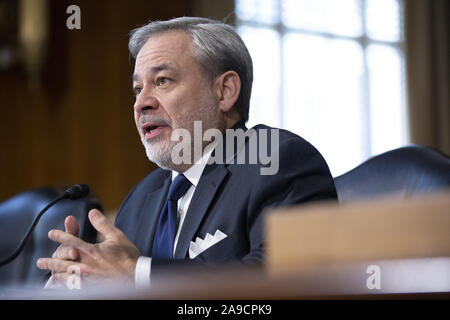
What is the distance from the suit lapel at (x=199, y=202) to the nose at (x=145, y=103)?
6.1 inches

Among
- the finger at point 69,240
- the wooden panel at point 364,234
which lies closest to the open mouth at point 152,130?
the finger at point 69,240

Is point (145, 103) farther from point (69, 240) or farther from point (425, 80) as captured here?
point (425, 80)

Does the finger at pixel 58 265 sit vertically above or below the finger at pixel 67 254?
below

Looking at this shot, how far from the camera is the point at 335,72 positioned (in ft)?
12.4

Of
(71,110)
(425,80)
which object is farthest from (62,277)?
(425,80)

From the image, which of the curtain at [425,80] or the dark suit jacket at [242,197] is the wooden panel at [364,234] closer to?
the dark suit jacket at [242,197]

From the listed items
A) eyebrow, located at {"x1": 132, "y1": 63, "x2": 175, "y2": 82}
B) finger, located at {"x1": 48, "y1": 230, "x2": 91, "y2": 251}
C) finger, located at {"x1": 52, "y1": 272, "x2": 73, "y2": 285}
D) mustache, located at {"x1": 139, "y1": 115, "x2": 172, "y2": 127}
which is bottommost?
finger, located at {"x1": 52, "y1": 272, "x2": 73, "y2": 285}

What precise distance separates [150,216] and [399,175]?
50cm

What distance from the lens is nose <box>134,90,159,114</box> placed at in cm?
109

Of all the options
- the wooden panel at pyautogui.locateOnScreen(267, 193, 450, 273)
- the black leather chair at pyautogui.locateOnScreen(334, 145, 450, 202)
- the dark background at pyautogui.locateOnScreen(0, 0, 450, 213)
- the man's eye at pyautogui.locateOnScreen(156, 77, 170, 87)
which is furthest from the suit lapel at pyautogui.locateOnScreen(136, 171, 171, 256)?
the dark background at pyautogui.locateOnScreen(0, 0, 450, 213)

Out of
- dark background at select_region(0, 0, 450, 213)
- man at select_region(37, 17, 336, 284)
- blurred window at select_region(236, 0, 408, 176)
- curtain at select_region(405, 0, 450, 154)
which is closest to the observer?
man at select_region(37, 17, 336, 284)

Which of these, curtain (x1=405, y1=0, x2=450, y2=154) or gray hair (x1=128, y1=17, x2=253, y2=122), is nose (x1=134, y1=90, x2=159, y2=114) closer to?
gray hair (x1=128, y1=17, x2=253, y2=122)

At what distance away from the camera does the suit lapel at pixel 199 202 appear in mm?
1070

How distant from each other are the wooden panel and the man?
0.59 metres
